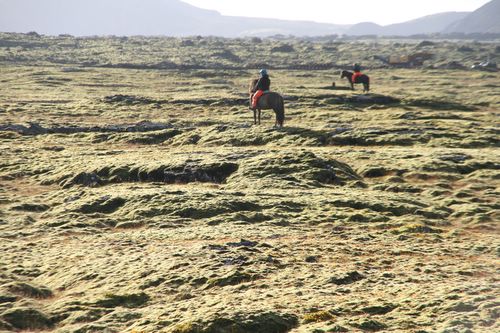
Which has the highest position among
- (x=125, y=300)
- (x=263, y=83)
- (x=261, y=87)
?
(x=263, y=83)

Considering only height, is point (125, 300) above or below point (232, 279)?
below

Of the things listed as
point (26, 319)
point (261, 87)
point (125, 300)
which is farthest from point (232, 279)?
point (261, 87)

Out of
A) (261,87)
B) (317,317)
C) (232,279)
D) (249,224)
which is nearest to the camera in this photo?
(317,317)

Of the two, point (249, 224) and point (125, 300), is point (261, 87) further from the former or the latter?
point (125, 300)

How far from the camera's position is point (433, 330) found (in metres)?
13.4

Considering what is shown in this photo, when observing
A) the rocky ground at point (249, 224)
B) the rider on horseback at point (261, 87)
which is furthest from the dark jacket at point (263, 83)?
the rocky ground at point (249, 224)

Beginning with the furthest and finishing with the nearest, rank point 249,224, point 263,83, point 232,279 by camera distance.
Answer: point 263,83
point 249,224
point 232,279

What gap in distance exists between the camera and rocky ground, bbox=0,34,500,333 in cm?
1560

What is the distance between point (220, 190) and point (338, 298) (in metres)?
15.1

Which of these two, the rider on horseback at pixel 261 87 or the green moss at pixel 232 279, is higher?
the rider on horseback at pixel 261 87

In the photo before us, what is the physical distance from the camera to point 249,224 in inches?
994

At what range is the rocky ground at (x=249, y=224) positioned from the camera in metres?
15.6

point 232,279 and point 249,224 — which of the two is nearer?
point 232,279

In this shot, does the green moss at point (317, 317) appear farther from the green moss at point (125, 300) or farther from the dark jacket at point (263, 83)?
the dark jacket at point (263, 83)
